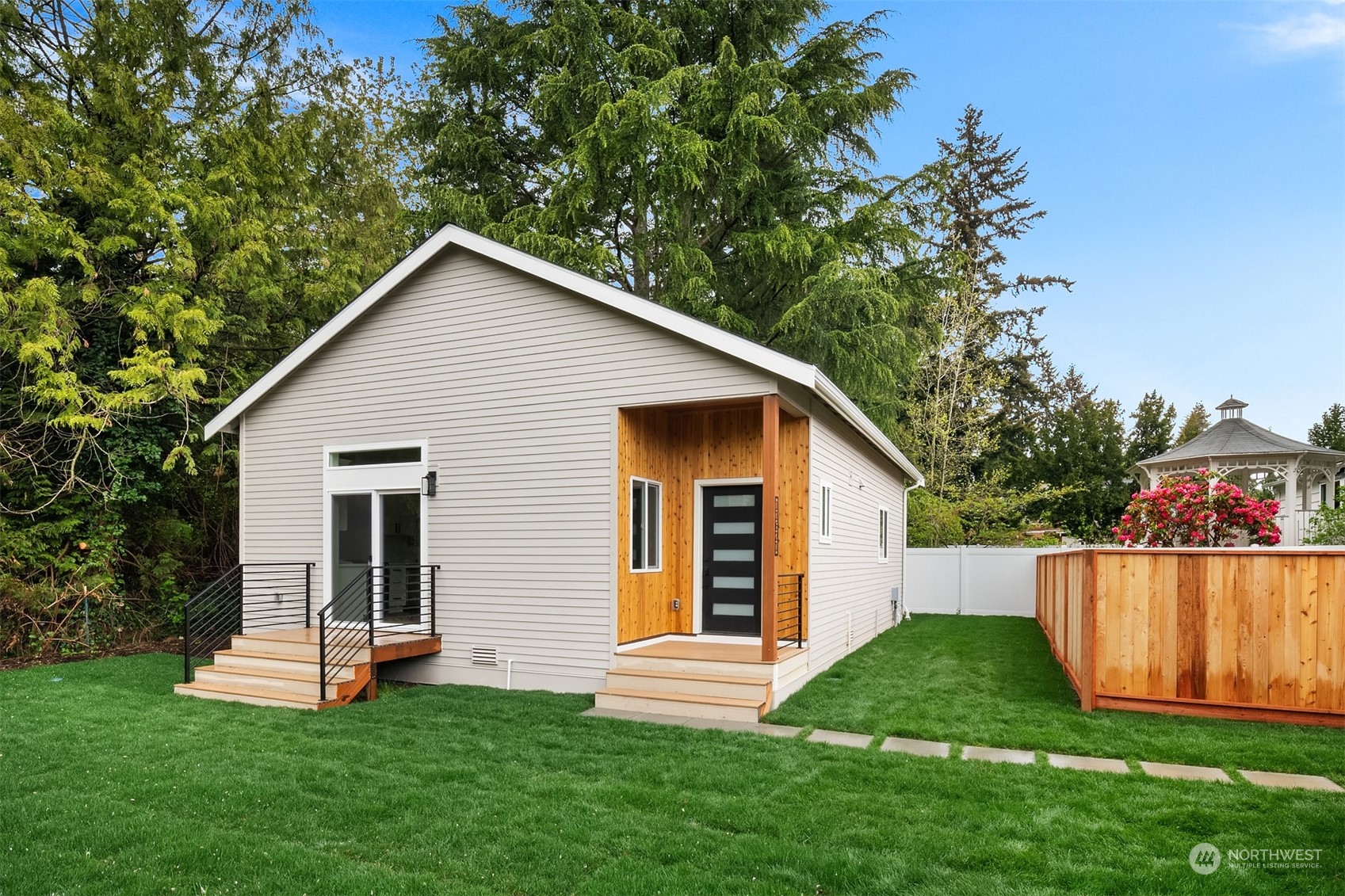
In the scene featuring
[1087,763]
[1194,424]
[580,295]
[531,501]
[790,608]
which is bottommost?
[1087,763]

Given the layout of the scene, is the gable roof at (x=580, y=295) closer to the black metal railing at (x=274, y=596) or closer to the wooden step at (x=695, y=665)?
the black metal railing at (x=274, y=596)

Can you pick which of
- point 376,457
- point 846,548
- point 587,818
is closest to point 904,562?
point 846,548

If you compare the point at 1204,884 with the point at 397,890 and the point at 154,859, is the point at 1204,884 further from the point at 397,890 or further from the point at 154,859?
the point at 154,859

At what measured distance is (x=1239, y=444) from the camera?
714 inches

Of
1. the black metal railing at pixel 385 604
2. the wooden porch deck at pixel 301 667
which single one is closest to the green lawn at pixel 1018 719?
the wooden porch deck at pixel 301 667

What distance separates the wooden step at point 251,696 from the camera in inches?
303

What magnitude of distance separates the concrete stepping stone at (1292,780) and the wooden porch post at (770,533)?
369 cm

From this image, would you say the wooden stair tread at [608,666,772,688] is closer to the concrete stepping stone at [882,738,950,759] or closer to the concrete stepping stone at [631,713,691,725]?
the concrete stepping stone at [631,713,691,725]

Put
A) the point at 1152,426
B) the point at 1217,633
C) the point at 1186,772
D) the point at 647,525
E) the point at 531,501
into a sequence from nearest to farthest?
1. the point at 1186,772
2. the point at 1217,633
3. the point at 531,501
4. the point at 647,525
5. the point at 1152,426

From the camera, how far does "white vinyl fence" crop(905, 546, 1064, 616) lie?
56.4 ft

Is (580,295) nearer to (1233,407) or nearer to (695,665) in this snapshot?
(695,665)

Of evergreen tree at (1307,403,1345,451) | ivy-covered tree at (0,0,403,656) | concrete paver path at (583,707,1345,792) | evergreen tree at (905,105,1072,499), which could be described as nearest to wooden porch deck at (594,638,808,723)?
concrete paver path at (583,707,1345,792)

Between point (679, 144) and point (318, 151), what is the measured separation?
7.69 metres

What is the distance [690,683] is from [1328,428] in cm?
3516
